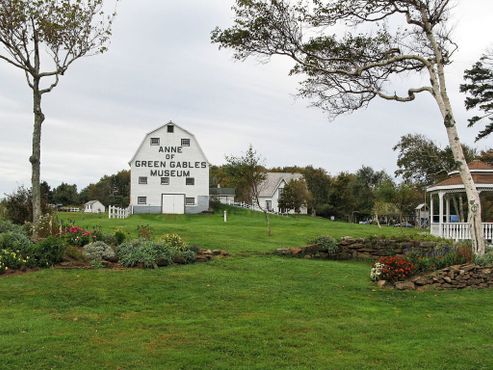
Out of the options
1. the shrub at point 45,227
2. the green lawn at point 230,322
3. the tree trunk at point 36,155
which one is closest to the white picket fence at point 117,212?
the tree trunk at point 36,155

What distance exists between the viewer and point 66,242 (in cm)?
1409

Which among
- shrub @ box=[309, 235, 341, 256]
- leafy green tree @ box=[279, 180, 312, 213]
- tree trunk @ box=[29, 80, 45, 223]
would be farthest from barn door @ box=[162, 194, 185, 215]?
tree trunk @ box=[29, 80, 45, 223]

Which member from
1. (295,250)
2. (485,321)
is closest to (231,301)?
(485,321)

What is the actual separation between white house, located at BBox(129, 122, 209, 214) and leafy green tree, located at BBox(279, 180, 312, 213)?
57.7ft

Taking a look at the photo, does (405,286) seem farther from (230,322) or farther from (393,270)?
(230,322)

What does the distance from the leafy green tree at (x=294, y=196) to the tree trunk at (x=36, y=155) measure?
161ft

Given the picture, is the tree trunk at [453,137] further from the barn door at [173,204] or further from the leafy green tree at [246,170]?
the barn door at [173,204]

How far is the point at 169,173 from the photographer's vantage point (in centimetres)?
4922

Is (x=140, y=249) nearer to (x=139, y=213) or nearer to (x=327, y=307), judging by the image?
(x=327, y=307)

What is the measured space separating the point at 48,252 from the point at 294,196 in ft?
174

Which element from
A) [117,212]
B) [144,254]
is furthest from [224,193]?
[144,254]

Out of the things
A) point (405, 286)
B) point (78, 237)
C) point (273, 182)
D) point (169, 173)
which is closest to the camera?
point (405, 286)

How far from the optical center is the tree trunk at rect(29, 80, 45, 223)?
16406 millimetres

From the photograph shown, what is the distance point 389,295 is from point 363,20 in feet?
30.8
